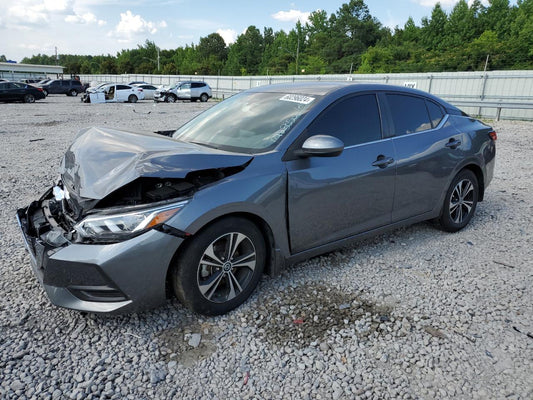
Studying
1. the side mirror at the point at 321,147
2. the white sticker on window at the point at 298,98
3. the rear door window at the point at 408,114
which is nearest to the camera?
the side mirror at the point at 321,147

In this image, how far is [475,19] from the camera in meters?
58.9

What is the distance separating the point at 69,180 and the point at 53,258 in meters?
0.75

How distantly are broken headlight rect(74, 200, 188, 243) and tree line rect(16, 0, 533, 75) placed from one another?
41927 millimetres

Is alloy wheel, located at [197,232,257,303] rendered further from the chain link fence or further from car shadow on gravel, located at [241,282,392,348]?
the chain link fence

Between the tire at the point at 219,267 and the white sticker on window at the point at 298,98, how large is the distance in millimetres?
1237

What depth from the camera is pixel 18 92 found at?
2542 centimetres

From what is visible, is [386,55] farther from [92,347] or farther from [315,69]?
[92,347]

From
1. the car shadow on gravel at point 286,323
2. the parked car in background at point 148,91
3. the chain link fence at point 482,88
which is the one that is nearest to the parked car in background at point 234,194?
the car shadow on gravel at point 286,323

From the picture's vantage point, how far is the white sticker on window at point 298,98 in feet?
11.3

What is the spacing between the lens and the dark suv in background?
36625mm

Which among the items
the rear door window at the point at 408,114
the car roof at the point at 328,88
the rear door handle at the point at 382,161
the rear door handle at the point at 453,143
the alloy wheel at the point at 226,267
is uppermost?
the car roof at the point at 328,88

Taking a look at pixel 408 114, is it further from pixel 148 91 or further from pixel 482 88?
pixel 148 91

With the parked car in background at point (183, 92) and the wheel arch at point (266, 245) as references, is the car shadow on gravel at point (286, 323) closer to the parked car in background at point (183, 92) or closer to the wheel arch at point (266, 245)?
the wheel arch at point (266, 245)

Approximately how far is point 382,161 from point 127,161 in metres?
2.19
